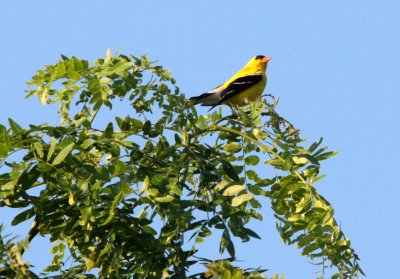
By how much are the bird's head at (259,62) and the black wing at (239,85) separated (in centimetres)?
89

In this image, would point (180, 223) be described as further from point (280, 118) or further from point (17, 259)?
point (280, 118)

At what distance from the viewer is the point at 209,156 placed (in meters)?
6.23

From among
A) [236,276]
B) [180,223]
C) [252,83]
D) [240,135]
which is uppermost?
[252,83]

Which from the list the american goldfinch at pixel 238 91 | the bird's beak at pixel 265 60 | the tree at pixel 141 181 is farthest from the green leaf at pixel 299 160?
the bird's beak at pixel 265 60

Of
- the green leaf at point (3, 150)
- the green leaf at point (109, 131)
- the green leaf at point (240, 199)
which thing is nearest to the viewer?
the green leaf at point (3, 150)

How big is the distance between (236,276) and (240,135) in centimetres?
293

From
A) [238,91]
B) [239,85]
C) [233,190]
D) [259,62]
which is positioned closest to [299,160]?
[233,190]

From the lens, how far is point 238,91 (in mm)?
11469

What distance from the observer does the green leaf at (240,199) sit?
5.72 meters

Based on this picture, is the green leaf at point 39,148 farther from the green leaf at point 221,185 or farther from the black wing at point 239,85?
the black wing at point 239,85

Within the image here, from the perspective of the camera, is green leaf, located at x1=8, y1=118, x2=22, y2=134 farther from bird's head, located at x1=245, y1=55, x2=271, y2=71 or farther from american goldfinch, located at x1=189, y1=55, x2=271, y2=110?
bird's head, located at x1=245, y1=55, x2=271, y2=71

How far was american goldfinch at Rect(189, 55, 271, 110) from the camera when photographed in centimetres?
1145

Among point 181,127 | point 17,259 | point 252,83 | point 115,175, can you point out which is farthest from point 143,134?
point 252,83

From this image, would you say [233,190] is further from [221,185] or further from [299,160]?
[299,160]
